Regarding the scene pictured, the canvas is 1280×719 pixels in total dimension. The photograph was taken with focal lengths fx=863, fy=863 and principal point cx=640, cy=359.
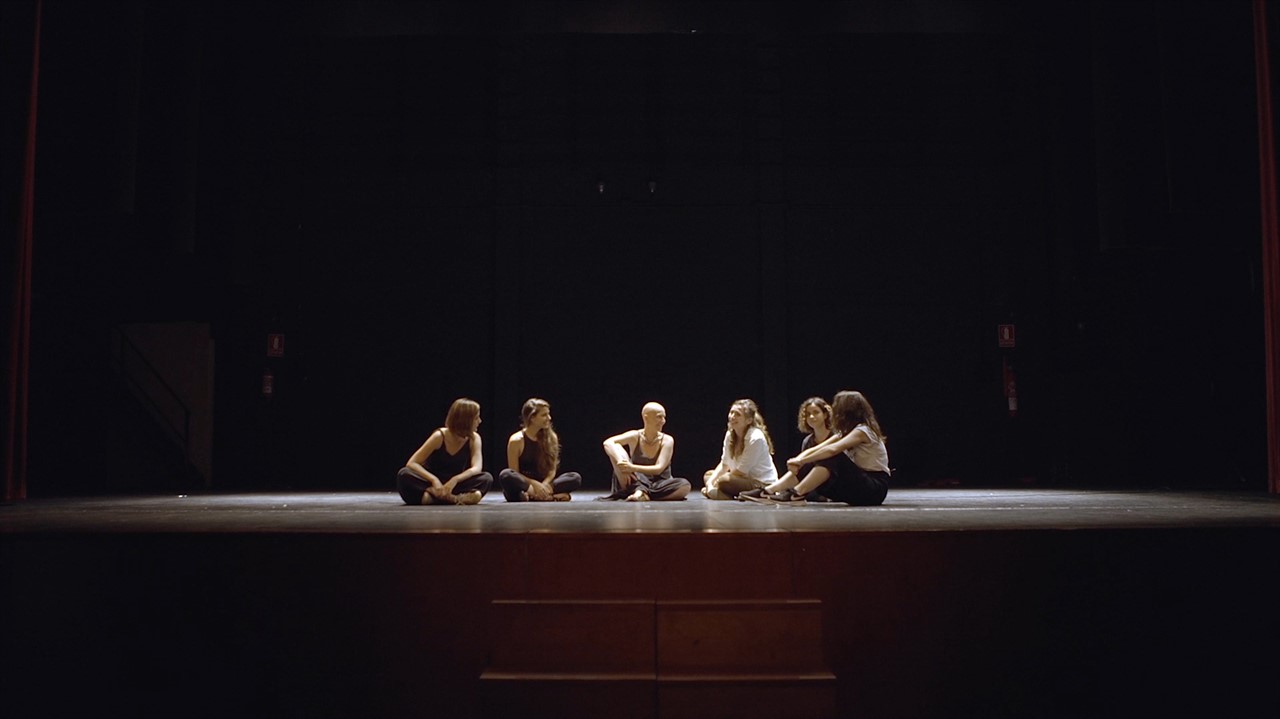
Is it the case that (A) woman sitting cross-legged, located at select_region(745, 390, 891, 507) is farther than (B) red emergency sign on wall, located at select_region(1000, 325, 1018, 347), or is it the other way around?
(B) red emergency sign on wall, located at select_region(1000, 325, 1018, 347)

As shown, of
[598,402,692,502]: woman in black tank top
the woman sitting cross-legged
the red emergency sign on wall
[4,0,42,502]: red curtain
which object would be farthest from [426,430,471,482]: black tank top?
the red emergency sign on wall

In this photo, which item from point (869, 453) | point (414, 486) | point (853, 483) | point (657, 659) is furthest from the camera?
point (414, 486)

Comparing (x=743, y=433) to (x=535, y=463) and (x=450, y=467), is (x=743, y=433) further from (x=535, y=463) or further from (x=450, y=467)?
(x=450, y=467)

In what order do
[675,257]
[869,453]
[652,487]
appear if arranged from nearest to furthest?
[869,453]
[652,487]
[675,257]

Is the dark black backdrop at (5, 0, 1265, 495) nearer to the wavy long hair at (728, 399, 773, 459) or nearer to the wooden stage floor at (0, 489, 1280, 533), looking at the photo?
the wooden stage floor at (0, 489, 1280, 533)

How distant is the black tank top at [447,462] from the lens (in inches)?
228

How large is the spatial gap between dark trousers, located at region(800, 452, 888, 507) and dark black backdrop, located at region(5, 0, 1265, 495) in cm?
325

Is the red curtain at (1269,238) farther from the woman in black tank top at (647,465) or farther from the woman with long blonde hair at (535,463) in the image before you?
the woman with long blonde hair at (535,463)

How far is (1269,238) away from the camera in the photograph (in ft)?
22.4

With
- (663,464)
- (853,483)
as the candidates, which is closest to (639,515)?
(853,483)

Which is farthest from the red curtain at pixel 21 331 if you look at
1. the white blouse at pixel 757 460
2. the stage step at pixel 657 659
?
the white blouse at pixel 757 460

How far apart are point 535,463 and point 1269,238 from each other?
236 inches

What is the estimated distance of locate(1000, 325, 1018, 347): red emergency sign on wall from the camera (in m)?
8.89

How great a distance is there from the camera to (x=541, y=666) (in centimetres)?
309
